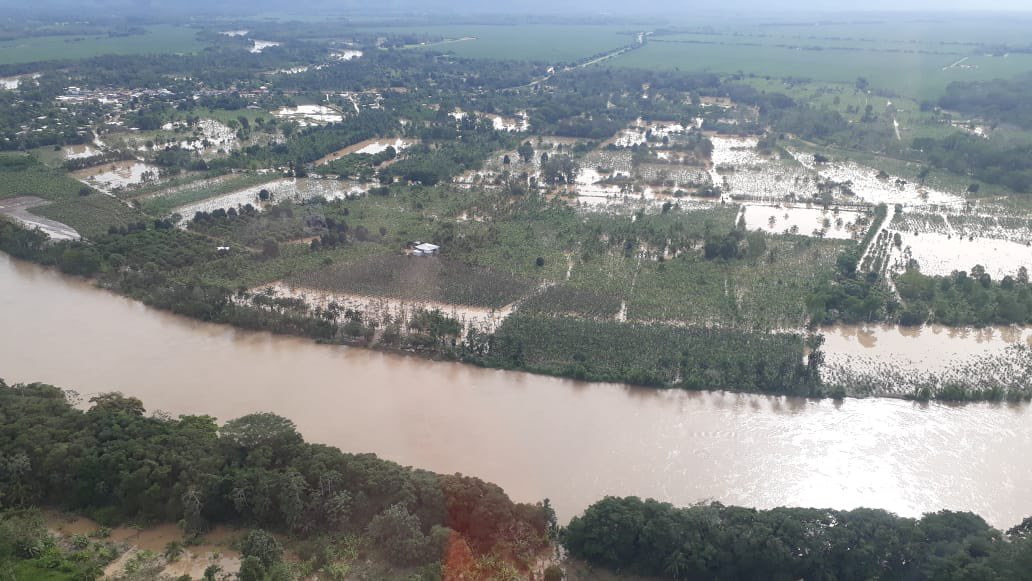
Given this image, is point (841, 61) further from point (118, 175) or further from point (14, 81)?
point (14, 81)

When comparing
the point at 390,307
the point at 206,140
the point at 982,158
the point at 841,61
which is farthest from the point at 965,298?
the point at 841,61

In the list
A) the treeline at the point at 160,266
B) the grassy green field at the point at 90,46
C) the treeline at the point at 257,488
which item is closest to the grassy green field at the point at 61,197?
the treeline at the point at 160,266

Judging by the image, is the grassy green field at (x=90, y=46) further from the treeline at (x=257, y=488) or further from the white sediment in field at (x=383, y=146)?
the treeline at (x=257, y=488)

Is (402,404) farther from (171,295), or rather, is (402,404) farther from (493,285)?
(171,295)

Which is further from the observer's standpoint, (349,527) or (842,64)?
(842,64)

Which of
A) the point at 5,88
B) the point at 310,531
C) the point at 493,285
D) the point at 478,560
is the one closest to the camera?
the point at 478,560

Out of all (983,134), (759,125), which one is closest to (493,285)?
(759,125)
